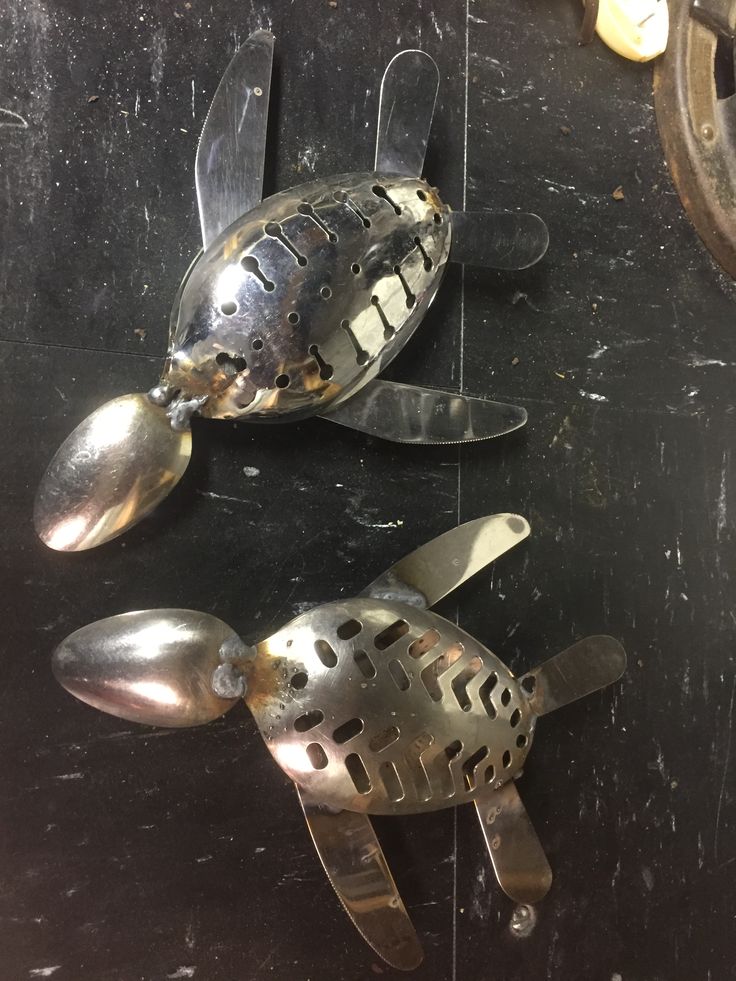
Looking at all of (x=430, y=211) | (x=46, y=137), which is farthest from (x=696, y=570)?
(x=46, y=137)

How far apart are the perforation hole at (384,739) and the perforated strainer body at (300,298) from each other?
0.69 ft

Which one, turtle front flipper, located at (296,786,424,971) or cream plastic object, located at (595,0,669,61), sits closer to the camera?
turtle front flipper, located at (296,786,424,971)

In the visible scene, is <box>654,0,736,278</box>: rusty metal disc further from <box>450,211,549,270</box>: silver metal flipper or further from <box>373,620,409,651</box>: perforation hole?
<box>373,620,409,651</box>: perforation hole

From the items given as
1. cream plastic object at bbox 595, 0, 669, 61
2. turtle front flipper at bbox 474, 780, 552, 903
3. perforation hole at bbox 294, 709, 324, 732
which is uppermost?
cream plastic object at bbox 595, 0, 669, 61

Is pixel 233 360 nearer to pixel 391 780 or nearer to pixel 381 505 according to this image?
pixel 381 505

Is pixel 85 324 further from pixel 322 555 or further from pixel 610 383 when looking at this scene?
pixel 610 383

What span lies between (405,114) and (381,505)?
0.28m

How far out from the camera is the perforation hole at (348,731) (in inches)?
18.1

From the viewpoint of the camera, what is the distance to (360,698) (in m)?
0.46

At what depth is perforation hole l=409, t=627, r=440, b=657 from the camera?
1.58 feet

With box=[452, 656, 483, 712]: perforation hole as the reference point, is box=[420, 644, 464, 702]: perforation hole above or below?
above

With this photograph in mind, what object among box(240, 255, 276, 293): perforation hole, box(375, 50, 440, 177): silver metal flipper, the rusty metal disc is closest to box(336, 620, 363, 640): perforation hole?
box(240, 255, 276, 293): perforation hole

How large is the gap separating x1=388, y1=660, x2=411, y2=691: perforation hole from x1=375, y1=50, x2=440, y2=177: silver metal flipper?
1.10 ft

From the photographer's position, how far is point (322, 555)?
1.73ft
